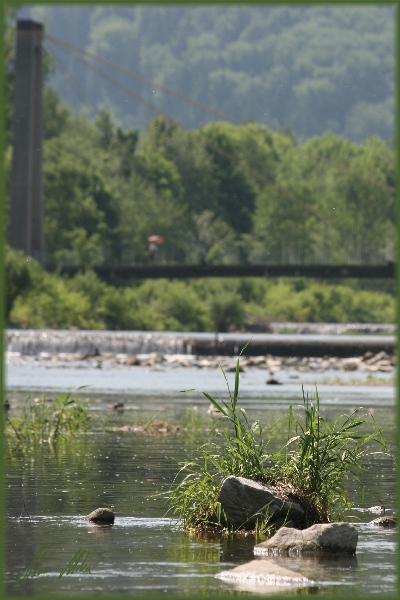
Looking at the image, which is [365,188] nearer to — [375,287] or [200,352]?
[375,287]

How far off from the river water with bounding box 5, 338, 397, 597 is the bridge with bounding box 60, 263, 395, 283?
55373mm

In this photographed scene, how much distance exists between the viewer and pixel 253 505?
13.5 metres

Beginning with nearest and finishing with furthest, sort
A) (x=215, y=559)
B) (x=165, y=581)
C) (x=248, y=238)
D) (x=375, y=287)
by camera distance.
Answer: (x=165, y=581)
(x=215, y=559)
(x=375, y=287)
(x=248, y=238)

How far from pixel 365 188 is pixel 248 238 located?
13.0 metres

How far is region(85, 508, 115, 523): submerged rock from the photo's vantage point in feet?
46.0

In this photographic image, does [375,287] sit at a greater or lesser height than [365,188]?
lesser

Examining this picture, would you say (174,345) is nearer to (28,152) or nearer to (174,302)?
(28,152)

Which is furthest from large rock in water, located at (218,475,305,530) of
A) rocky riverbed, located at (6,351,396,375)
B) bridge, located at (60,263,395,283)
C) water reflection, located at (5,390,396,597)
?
bridge, located at (60,263,395,283)

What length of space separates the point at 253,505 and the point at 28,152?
70.0 metres

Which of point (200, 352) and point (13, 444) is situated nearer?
point (13, 444)

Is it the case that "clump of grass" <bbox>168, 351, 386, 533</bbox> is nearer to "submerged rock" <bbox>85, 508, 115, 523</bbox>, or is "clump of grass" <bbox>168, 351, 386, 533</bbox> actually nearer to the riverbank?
"submerged rock" <bbox>85, 508, 115, 523</bbox>

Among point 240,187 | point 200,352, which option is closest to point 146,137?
point 240,187

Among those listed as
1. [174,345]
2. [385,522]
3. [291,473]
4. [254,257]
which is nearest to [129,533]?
[291,473]

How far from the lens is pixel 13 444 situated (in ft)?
71.1
